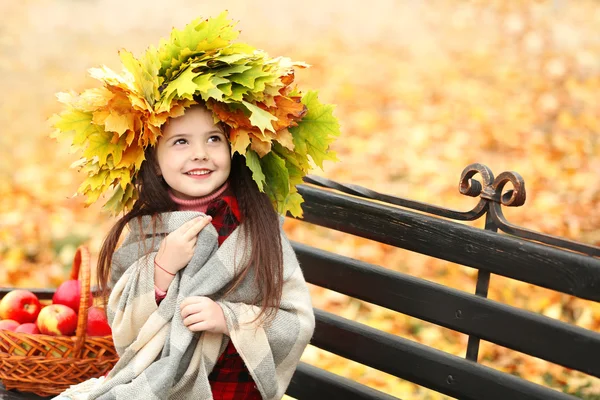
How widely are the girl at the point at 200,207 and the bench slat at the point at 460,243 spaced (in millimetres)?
309

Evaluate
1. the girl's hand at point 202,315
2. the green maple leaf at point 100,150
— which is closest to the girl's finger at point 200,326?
the girl's hand at point 202,315

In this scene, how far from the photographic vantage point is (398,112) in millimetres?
6629

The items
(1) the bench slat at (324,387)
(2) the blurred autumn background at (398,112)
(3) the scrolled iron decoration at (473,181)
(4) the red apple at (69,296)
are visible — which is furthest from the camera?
(2) the blurred autumn background at (398,112)

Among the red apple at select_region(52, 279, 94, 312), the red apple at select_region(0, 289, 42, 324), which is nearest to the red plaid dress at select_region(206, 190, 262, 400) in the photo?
the red apple at select_region(52, 279, 94, 312)

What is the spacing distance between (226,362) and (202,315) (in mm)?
214

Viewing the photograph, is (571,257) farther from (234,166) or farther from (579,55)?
(579,55)

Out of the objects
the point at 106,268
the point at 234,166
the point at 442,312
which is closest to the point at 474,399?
the point at 442,312

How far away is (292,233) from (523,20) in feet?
12.0

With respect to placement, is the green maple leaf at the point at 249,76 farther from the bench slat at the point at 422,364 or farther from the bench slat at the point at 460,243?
the bench slat at the point at 422,364

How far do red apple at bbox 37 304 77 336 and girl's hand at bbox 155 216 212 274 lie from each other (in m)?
0.57

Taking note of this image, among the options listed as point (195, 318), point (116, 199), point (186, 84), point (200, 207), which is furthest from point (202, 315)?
point (186, 84)

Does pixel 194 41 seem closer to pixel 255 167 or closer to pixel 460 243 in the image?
pixel 255 167

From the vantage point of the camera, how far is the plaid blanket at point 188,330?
2.28 m

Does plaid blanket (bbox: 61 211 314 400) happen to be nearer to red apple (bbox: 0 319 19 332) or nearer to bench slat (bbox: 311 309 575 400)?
bench slat (bbox: 311 309 575 400)
